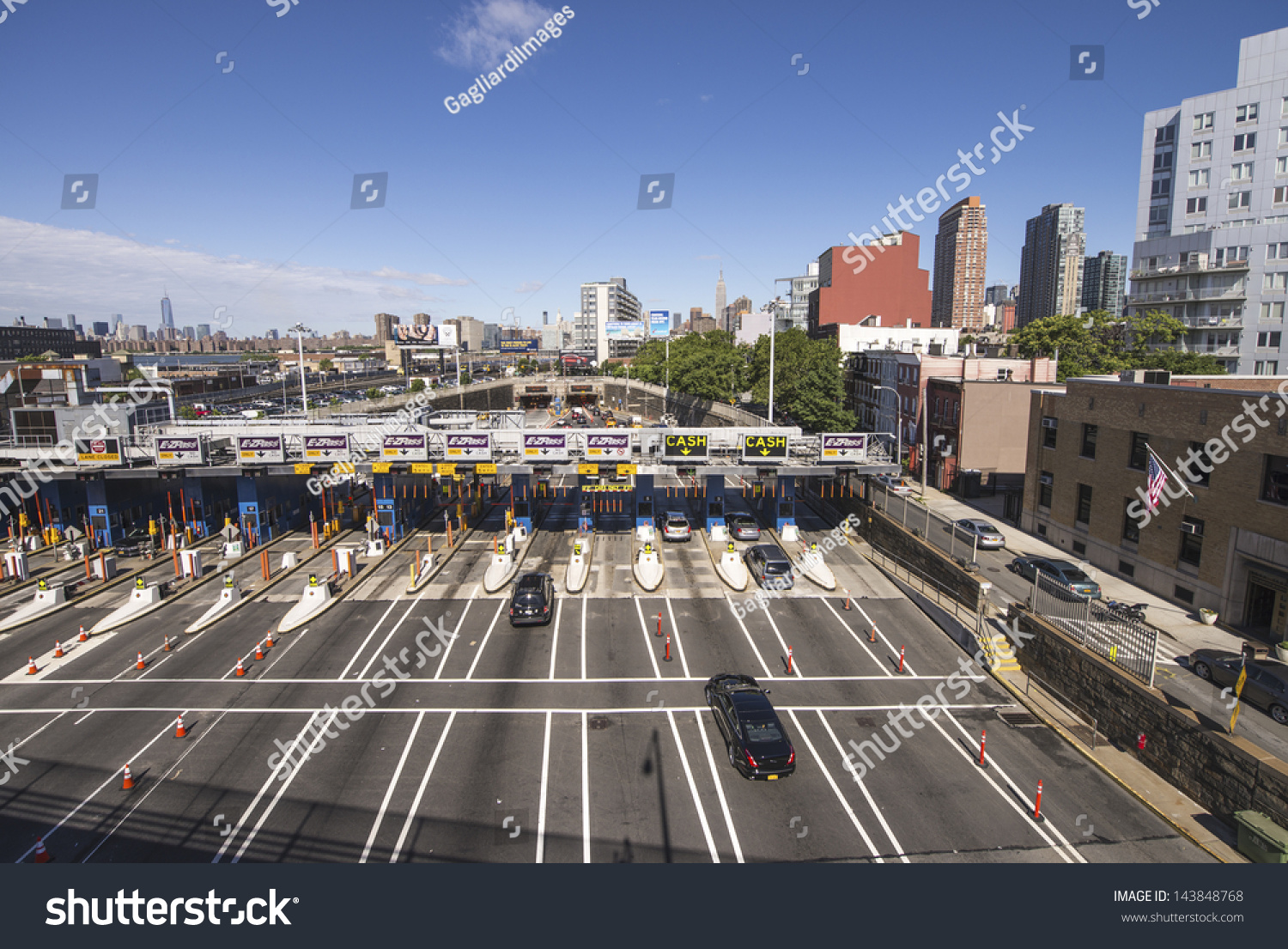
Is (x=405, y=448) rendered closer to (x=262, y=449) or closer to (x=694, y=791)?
(x=262, y=449)

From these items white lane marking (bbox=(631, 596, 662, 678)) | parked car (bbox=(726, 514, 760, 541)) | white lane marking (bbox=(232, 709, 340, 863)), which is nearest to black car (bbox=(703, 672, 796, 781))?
white lane marking (bbox=(631, 596, 662, 678))

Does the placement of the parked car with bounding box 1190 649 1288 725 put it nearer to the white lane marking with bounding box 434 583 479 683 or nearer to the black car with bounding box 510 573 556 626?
the black car with bounding box 510 573 556 626

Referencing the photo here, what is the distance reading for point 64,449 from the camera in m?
36.1

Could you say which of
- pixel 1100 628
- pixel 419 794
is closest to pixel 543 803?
pixel 419 794

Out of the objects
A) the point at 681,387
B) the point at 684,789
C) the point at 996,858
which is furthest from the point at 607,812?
the point at 681,387

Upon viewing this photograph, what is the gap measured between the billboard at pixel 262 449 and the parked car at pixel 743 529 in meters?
25.1

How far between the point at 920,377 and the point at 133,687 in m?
54.7

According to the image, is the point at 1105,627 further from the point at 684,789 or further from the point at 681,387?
→ the point at 681,387

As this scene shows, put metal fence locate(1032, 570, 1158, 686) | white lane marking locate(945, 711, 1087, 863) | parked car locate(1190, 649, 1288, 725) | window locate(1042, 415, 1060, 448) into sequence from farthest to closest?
window locate(1042, 415, 1060, 448) < metal fence locate(1032, 570, 1158, 686) < parked car locate(1190, 649, 1288, 725) < white lane marking locate(945, 711, 1087, 863)

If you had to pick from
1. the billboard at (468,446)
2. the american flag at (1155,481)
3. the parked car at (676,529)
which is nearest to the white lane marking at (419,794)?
the billboard at (468,446)

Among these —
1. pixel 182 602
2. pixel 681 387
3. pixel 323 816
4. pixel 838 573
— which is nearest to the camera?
pixel 323 816

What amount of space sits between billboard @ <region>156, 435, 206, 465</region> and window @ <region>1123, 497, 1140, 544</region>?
4624 cm

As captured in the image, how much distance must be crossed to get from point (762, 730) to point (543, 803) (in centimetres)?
574

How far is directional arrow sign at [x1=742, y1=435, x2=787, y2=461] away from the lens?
35188mm
